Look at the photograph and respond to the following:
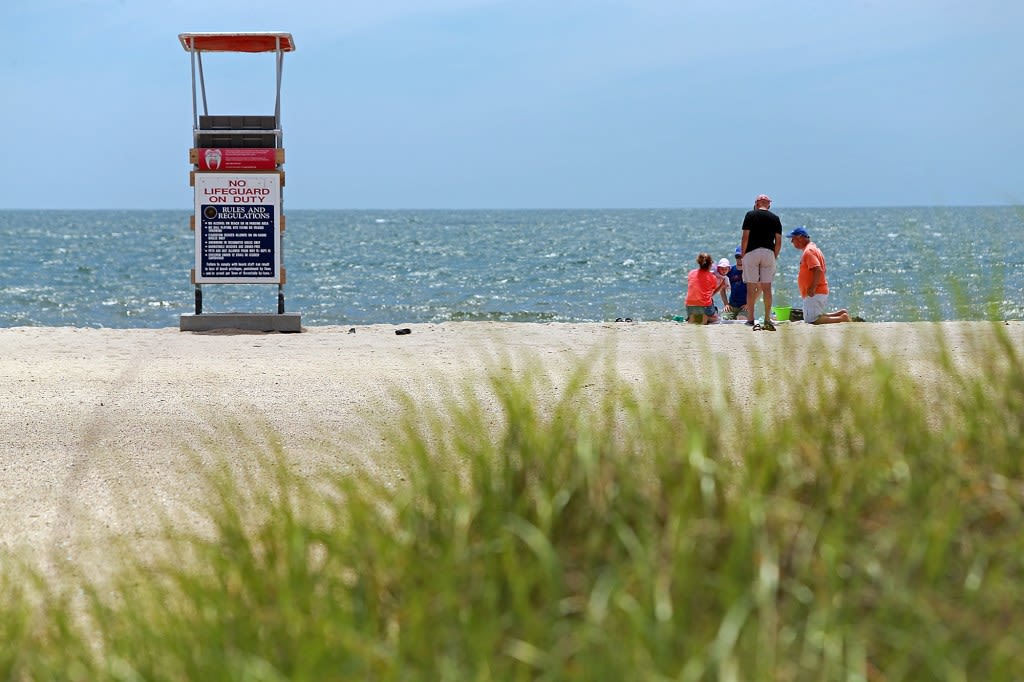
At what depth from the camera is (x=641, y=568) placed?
2766mm

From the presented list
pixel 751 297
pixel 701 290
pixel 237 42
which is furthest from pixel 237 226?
pixel 751 297

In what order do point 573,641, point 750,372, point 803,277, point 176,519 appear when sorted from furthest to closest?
point 803,277 < point 750,372 < point 176,519 < point 573,641

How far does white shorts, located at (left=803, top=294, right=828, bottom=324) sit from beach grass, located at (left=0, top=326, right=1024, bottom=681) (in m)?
9.31

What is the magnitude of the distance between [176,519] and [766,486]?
287 cm

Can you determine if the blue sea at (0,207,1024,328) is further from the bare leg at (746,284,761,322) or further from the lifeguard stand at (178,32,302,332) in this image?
the lifeguard stand at (178,32,302,332)

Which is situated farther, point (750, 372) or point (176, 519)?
point (750, 372)

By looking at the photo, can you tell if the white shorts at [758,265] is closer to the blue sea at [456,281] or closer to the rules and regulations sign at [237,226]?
the blue sea at [456,281]

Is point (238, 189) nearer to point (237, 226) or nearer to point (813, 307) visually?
point (237, 226)

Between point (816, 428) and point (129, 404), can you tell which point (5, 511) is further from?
point (816, 428)

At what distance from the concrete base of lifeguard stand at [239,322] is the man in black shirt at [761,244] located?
4.59 metres

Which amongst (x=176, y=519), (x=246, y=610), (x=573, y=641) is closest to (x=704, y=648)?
(x=573, y=641)

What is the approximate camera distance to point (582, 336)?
11.5 metres

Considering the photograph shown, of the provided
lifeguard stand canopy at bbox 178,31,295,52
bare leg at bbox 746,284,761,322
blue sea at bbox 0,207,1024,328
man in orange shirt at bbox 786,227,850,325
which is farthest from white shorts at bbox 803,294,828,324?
lifeguard stand canopy at bbox 178,31,295,52

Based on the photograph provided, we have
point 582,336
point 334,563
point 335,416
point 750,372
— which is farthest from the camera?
point 582,336
